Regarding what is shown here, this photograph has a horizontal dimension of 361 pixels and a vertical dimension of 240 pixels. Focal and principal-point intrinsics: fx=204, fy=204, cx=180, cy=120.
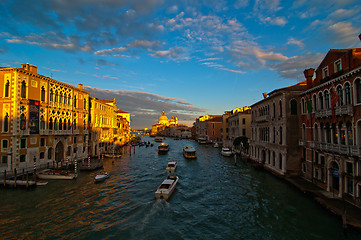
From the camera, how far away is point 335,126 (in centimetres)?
1714

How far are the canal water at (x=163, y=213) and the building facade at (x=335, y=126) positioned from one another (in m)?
2.80

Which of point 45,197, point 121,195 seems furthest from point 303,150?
point 45,197

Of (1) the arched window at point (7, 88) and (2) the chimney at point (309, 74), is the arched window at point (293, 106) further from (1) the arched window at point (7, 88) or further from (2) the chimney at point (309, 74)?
(1) the arched window at point (7, 88)

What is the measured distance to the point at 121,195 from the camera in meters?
19.8

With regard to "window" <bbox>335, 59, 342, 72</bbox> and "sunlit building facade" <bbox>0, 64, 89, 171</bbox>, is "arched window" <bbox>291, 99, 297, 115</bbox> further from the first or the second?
"sunlit building facade" <bbox>0, 64, 89, 171</bbox>

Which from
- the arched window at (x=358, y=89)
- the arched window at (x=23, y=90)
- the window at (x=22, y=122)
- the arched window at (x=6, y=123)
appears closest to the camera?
the arched window at (x=358, y=89)

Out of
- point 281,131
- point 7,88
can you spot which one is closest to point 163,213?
point 281,131

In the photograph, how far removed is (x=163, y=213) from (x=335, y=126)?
15858mm

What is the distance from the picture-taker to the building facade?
563 inches

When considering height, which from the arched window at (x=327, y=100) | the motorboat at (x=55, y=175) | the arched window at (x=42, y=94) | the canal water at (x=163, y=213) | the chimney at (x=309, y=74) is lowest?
the canal water at (x=163, y=213)

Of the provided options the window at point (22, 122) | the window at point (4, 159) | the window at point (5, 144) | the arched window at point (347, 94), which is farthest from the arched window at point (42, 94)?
the arched window at point (347, 94)

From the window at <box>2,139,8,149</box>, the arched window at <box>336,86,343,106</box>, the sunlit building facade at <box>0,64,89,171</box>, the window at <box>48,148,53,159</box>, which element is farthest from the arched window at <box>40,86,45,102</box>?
the arched window at <box>336,86,343,106</box>

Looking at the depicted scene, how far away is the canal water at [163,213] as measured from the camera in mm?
12656

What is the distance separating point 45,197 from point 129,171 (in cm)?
1361
